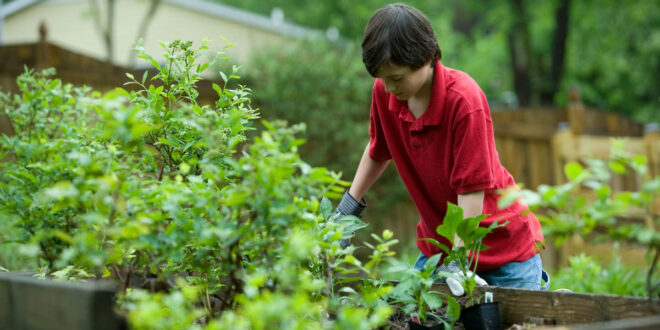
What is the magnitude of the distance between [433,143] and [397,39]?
42 cm

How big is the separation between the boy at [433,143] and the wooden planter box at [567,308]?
16cm

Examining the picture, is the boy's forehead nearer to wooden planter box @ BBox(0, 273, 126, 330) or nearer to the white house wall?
wooden planter box @ BBox(0, 273, 126, 330)

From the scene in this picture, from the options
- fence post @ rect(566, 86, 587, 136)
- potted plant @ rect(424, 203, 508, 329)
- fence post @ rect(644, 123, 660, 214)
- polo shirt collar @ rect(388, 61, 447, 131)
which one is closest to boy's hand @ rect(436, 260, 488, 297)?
potted plant @ rect(424, 203, 508, 329)

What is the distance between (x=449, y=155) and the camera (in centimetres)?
235

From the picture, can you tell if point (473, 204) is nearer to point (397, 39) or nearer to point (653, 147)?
point (397, 39)

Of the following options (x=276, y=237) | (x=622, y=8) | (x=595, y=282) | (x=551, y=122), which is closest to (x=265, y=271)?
(x=276, y=237)

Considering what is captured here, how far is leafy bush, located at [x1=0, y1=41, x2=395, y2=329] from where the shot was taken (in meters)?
1.44

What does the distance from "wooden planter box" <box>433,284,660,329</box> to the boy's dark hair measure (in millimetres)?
783

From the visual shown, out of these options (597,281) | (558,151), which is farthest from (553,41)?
(597,281)

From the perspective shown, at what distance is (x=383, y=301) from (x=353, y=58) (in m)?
5.69

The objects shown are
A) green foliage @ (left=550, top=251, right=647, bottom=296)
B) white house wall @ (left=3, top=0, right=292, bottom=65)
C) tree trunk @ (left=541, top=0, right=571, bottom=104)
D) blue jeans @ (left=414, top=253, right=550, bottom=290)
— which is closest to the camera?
blue jeans @ (left=414, top=253, right=550, bottom=290)

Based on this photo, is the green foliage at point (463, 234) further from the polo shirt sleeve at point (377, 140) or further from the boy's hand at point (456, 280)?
the polo shirt sleeve at point (377, 140)

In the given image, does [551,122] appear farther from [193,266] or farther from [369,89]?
[193,266]

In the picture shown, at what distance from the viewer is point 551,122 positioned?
10.4 m
